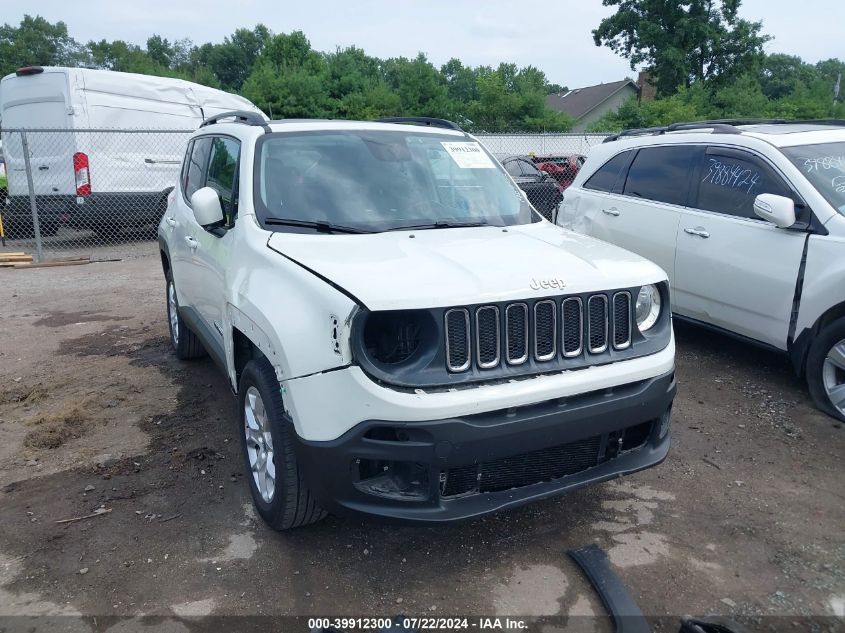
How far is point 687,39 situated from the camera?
40.1 metres

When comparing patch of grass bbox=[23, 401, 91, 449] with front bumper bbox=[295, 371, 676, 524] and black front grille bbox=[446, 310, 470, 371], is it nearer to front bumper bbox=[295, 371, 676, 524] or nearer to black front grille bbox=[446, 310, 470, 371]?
front bumper bbox=[295, 371, 676, 524]

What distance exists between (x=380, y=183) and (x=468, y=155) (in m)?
0.73

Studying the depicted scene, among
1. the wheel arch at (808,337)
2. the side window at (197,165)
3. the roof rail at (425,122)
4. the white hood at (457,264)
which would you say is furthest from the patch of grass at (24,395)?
the wheel arch at (808,337)

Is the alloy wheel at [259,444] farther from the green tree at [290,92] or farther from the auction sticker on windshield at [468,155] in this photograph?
the green tree at [290,92]

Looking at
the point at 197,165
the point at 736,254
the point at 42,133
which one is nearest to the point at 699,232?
the point at 736,254

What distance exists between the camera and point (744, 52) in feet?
134

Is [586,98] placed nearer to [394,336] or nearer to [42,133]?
[42,133]

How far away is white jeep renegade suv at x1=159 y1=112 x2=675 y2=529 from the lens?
8.57 ft

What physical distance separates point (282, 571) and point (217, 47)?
8290 cm

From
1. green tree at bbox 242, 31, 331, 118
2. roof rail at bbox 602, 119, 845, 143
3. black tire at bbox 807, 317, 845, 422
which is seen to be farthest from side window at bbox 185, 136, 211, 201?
green tree at bbox 242, 31, 331, 118

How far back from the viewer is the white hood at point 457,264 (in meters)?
2.67

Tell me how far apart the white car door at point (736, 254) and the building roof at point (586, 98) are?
44464 millimetres

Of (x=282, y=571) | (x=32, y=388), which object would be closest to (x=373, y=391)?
(x=282, y=571)

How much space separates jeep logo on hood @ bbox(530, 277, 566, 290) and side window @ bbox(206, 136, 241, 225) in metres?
1.79
